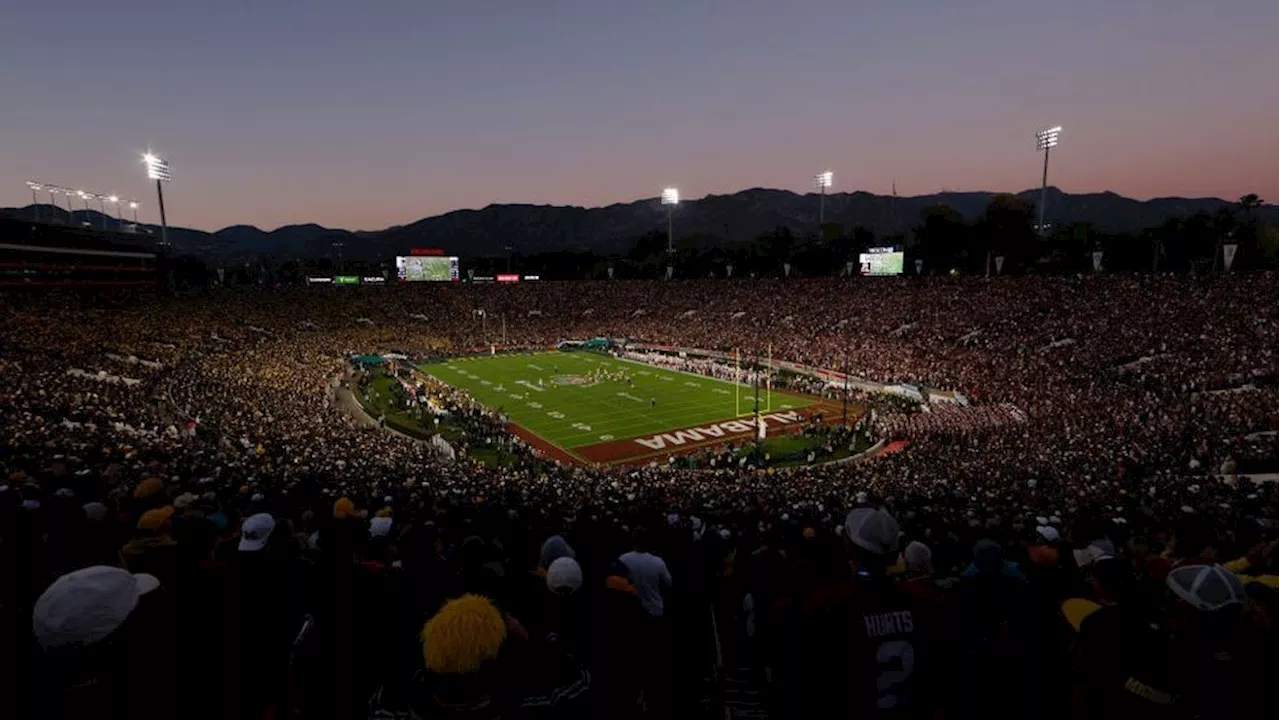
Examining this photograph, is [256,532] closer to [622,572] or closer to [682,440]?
[622,572]

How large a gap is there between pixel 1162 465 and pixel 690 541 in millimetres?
18010

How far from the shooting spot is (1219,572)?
3.12 metres

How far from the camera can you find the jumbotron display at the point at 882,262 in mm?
75125

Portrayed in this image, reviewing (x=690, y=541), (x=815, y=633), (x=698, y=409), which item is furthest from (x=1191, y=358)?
(x=815, y=633)

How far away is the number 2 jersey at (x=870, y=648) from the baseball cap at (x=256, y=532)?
11.7 feet

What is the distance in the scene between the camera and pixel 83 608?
2.49 m

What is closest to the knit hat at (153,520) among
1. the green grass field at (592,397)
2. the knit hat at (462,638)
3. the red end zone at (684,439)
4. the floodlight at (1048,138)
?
the knit hat at (462,638)

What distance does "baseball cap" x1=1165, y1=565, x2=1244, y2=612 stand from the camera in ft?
9.96

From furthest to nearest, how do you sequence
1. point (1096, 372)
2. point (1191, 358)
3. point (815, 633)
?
point (1096, 372) → point (1191, 358) → point (815, 633)

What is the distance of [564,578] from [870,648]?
1.93 m

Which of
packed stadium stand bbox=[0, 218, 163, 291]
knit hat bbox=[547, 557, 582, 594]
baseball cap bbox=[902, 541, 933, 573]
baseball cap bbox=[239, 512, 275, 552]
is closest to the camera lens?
knit hat bbox=[547, 557, 582, 594]

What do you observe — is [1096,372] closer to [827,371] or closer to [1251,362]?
[1251,362]

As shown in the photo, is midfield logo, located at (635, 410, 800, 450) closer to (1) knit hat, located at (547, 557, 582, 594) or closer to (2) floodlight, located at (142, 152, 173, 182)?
(1) knit hat, located at (547, 557, 582, 594)

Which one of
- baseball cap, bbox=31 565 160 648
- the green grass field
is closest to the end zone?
the green grass field
